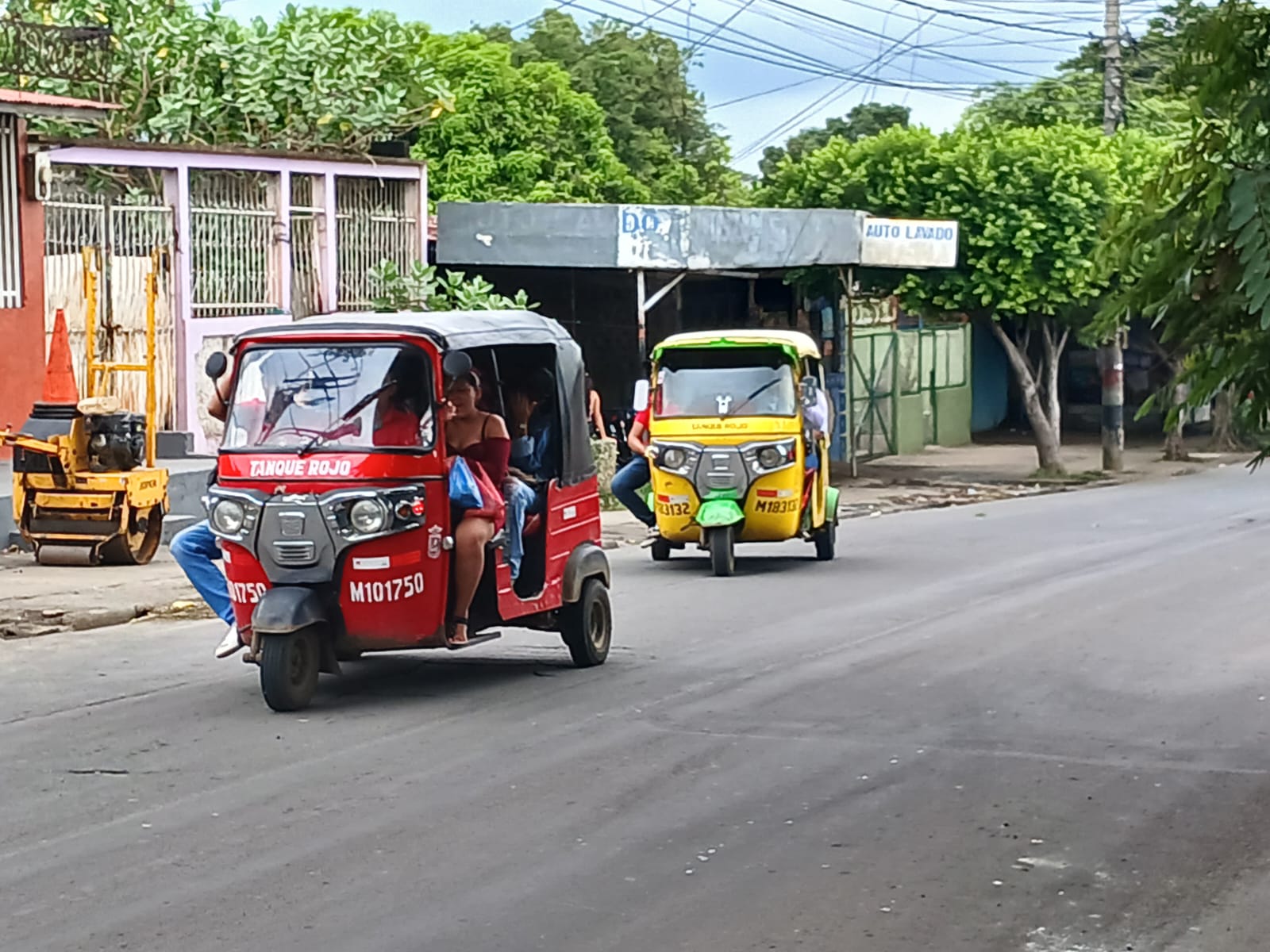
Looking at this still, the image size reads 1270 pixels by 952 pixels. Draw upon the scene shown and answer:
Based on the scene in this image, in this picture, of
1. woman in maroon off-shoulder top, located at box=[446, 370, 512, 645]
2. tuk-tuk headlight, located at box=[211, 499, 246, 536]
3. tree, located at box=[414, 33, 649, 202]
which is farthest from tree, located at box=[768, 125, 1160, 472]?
tuk-tuk headlight, located at box=[211, 499, 246, 536]

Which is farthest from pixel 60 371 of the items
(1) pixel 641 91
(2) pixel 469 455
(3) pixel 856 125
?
(3) pixel 856 125

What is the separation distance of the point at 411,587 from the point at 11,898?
3.68 metres

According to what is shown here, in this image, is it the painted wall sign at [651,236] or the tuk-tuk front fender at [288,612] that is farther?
the painted wall sign at [651,236]

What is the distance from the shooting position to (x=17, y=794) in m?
8.16

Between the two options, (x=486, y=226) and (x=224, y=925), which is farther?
(x=486, y=226)

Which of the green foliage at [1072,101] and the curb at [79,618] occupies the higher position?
the green foliage at [1072,101]

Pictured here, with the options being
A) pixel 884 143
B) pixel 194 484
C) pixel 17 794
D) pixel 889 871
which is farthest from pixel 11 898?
pixel 884 143

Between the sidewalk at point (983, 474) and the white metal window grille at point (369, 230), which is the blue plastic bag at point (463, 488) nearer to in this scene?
the sidewalk at point (983, 474)

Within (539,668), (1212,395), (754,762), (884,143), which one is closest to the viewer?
(1212,395)

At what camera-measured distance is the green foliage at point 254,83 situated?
89.6ft

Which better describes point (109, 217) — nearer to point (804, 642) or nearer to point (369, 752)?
point (804, 642)

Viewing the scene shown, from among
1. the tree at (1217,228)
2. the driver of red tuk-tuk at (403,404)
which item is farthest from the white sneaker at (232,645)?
the tree at (1217,228)

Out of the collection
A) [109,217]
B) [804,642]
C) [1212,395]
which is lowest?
[804,642]

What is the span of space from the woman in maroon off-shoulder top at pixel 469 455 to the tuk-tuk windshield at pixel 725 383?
709 cm
